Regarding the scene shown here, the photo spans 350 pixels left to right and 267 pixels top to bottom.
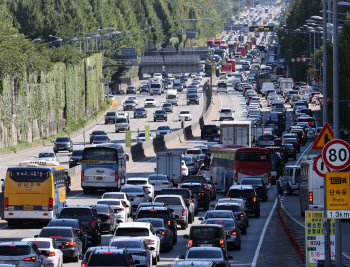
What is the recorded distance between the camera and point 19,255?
25.8 m

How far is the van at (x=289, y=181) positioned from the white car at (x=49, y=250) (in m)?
31.5

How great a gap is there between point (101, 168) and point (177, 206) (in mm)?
14014

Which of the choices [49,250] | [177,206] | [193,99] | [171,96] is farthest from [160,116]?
[49,250]

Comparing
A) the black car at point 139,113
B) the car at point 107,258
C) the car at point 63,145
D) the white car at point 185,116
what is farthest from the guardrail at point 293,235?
the black car at point 139,113

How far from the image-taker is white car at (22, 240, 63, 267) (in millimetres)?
27938

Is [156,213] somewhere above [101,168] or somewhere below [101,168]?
above

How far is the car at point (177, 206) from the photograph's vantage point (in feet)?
134

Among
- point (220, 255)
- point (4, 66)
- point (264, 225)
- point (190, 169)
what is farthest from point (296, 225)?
point (4, 66)

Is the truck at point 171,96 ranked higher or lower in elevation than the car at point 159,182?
higher

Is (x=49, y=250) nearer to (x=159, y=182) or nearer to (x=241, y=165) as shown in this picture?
(x=159, y=182)

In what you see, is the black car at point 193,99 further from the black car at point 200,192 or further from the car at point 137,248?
the car at point 137,248

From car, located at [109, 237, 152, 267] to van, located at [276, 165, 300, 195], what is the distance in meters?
30.7

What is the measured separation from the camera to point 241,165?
57.4 m

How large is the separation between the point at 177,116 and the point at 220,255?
95.7 meters
